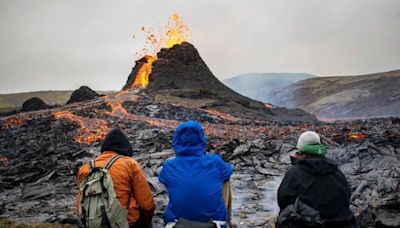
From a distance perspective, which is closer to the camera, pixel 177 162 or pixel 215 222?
pixel 215 222

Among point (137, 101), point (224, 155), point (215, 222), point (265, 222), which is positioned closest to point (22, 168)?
point (224, 155)

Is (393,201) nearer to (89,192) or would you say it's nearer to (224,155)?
(89,192)

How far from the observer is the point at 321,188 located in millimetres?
4148

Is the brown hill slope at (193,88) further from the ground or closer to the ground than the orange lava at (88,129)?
further from the ground

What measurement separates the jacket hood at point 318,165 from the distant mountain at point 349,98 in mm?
63132

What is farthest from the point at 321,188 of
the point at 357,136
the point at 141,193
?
the point at 357,136

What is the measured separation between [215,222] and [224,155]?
12879mm

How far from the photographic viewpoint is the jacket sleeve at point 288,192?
4238 millimetres

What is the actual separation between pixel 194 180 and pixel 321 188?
4.59ft

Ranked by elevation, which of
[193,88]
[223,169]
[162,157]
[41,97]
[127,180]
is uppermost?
[193,88]

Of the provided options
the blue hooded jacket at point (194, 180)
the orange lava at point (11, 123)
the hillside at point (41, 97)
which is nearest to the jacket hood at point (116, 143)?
the blue hooded jacket at point (194, 180)

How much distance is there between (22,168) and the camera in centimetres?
1655

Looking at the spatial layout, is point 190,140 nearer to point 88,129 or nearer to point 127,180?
point 127,180

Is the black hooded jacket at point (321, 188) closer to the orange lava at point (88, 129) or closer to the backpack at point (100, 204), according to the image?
the backpack at point (100, 204)
